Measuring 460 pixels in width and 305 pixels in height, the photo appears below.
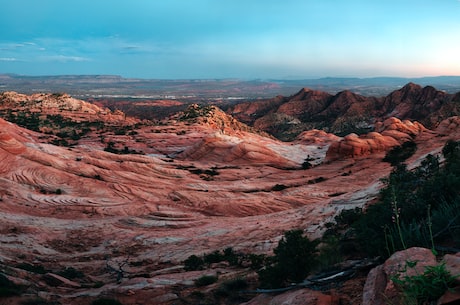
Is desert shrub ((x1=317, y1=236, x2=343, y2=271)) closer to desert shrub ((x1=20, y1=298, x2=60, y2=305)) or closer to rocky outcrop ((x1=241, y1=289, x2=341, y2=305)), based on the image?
→ rocky outcrop ((x1=241, y1=289, x2=341, y2=305))

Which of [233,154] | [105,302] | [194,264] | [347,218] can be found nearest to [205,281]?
[194,264]

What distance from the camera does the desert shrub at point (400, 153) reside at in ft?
104

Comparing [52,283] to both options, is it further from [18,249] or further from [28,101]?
[28,101]

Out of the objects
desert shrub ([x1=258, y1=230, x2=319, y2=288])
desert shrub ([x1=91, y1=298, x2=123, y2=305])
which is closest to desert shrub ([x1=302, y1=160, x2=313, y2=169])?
desert shrub ([x1=258, y1=230, x2=319, y2=288])

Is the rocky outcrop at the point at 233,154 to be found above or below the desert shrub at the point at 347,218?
below

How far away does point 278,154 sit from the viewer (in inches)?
A: 1677

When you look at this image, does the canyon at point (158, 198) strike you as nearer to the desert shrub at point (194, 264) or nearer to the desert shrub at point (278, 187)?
the desert shrub at point (278, 187)

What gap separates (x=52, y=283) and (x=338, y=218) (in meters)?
10.7

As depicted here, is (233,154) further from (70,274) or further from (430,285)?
(430,285)

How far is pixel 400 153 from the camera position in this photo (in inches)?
1348

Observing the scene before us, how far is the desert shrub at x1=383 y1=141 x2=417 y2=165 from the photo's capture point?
3184 centimetres

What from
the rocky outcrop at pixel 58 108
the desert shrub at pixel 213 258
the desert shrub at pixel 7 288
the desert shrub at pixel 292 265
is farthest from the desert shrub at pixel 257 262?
the rocky outcrop at pixel 58 108

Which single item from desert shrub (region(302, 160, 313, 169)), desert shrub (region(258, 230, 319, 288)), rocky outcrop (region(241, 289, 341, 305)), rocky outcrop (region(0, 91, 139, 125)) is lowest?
desert shrub (region(302, 160, 313, 169))

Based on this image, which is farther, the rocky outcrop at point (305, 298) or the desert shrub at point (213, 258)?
the desert shrub at point (213, 258)
